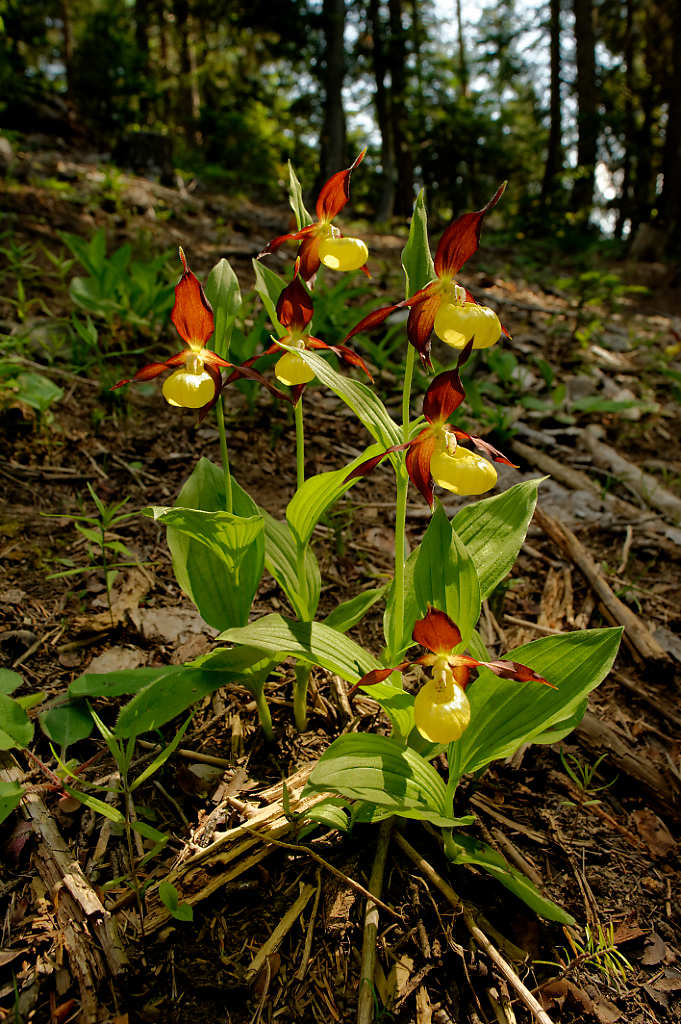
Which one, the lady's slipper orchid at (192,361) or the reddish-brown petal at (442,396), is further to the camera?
the lady's slipper orchid at (192,361)

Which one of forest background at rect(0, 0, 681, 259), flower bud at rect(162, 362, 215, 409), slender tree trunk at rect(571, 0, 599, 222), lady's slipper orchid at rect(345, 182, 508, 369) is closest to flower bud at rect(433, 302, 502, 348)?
lady's slipper orchid at rect(345, 182, 508, 369)

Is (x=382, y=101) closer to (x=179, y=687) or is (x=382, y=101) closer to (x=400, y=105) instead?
(x=400, y=105)

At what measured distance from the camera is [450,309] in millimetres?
1165

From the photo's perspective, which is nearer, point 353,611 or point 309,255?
point 309,255

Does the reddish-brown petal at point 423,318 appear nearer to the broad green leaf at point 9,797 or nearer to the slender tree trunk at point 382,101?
the broad green leaf at point 9,797

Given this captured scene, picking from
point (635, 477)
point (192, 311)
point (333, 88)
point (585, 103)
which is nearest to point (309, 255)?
point (192, 311)

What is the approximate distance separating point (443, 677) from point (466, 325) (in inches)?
26.0

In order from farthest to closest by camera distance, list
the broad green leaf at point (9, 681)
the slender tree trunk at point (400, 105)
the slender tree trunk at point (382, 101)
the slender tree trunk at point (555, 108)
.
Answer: the slender tree trunk at point (555, 108)
the slender tree trunk at point (382, 101)
the slender tree trunk at point (400, 105)
the broad green leaf at point (9, 681)

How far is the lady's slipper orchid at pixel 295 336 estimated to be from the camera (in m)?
1.35

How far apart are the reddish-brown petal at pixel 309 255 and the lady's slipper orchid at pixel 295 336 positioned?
0.05 ft

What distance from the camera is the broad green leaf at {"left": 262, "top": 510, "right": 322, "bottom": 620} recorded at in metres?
1.51

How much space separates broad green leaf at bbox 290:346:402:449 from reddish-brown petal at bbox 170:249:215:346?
0.92 ft

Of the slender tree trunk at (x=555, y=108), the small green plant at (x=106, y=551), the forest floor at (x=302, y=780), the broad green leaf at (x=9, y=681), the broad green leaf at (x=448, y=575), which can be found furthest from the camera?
the slender tree trunk at (x=555, y=108)

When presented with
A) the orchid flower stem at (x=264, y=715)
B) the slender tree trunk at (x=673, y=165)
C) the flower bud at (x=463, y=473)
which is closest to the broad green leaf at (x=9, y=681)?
the orchid flower stem at (x=264, y=715)
